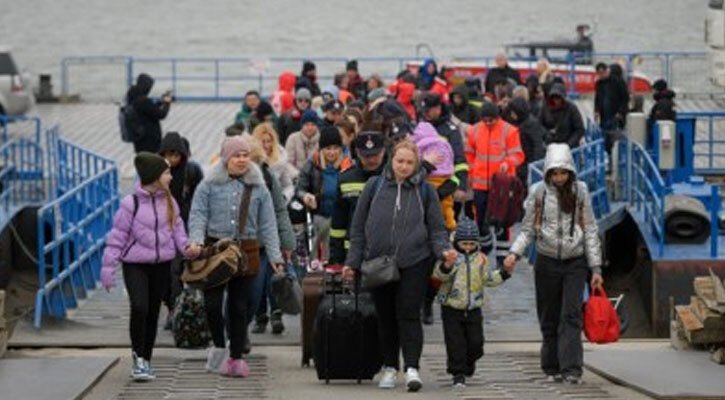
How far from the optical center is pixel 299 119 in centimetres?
2377

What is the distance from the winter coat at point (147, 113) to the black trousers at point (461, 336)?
38.2ft

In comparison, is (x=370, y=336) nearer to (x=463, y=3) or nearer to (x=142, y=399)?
(x=142, y=399)

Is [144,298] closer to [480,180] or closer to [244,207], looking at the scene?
[244,207]

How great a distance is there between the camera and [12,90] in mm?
38875

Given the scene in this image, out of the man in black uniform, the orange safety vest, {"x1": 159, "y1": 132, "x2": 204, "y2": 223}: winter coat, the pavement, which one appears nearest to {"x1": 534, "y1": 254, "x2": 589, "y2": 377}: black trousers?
the pavement

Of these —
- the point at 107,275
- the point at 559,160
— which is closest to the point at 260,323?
the point at 107,275

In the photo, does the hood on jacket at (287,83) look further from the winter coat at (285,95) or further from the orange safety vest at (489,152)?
the orange safety vest at (489,152)

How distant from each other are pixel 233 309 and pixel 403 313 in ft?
4.20

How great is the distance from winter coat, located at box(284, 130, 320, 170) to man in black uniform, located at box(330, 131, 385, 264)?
4.29 m

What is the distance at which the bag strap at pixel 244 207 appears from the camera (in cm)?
1478

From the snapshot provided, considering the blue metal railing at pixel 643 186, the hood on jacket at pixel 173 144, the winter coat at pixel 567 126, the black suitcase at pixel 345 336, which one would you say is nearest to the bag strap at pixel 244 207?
the black suitcase at pixel 345 336

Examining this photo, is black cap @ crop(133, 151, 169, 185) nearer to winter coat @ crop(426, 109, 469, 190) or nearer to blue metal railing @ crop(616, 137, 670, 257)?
winter coat @ crop(426, 109, 469, 190)

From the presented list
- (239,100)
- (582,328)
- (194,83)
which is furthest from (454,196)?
(194,83)

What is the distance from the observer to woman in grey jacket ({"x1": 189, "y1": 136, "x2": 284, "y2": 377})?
48.3 ft
